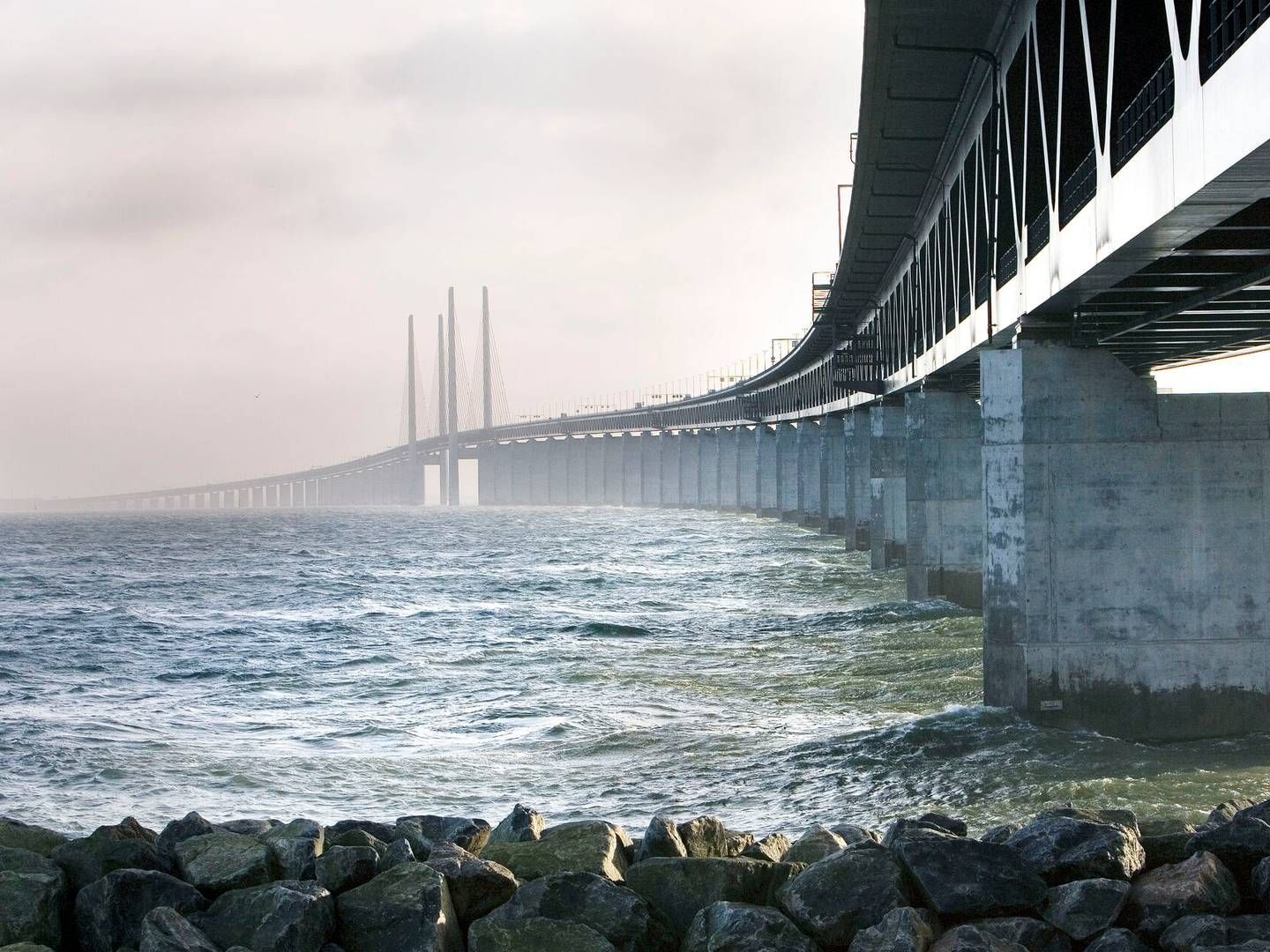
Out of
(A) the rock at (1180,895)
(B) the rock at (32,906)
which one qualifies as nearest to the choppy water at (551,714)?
(A) the rock at (1180,895)

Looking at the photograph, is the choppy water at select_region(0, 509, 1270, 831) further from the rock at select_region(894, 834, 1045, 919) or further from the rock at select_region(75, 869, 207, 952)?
the rock at select_region(75, 869, 207, 952)

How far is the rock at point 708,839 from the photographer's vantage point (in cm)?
1128

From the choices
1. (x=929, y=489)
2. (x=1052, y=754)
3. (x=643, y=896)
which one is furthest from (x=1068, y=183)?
(x=929, y=489)

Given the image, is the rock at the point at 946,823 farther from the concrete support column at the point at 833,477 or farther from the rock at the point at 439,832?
the concrete support column at the point at 833,477

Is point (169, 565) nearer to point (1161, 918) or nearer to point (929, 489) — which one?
point (929, 489)

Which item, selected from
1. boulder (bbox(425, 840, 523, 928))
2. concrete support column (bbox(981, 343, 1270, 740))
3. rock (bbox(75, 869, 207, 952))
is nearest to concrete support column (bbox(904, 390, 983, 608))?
concrete support column (bbox(981, 343, 1270, 740))

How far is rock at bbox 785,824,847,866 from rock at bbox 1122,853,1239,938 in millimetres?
2262

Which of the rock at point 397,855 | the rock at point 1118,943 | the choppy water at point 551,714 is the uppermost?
the rock at point 397,855

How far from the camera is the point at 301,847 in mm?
10938

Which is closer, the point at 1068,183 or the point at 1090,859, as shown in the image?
the point at 1090,859

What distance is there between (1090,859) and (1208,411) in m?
10.8

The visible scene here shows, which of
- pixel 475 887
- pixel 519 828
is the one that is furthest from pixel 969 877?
pixel 519 828

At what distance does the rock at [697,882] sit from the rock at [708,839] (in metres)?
0.76

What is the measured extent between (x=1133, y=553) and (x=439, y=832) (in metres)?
Answer: 11.1
